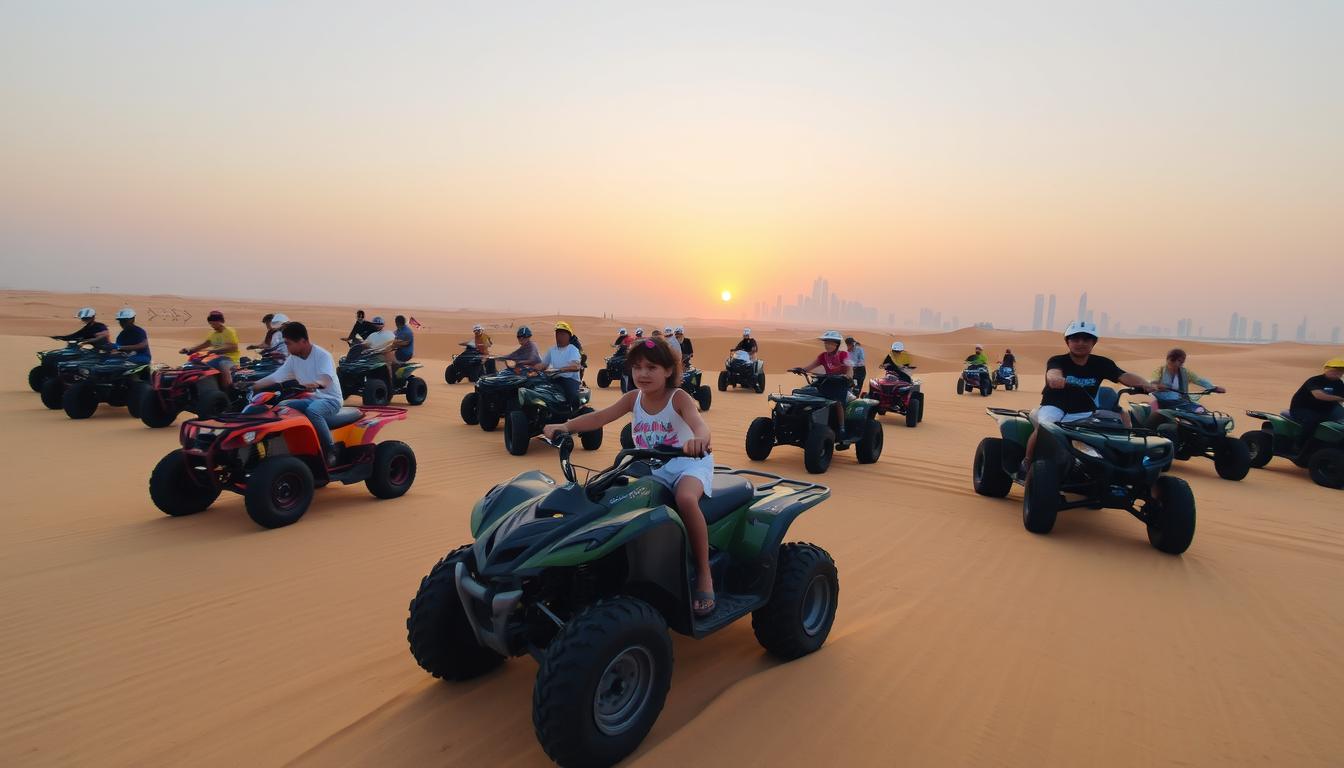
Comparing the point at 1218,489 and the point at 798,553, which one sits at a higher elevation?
the point at 798,553

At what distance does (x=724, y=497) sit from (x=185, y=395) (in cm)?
1157

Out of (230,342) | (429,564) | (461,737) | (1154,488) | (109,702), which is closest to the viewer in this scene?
(461,737)

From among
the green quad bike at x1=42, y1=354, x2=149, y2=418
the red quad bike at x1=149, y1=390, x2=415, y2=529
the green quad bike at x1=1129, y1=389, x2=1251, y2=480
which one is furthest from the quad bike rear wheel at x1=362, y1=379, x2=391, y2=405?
the green quad bike at x1=1129, y1=389, x2=1251, y2=480

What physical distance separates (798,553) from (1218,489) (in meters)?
8.40

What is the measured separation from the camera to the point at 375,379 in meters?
15.4

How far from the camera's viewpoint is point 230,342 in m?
12.9

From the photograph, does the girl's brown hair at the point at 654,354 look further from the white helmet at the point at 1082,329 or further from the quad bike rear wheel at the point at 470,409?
the quad bike rear wheel at the point at 470,409

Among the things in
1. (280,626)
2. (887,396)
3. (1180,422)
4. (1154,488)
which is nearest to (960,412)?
(887,396)

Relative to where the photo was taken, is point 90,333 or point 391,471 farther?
point 90,333

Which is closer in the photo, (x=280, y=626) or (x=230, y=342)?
(x=280, y=626)

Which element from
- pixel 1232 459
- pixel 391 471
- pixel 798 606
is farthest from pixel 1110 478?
pixel 391 471

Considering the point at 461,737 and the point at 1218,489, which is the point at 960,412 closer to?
the point at 1218,489

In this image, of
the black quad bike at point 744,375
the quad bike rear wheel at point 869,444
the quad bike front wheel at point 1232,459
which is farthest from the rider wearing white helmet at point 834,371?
the black quad bike at point 744,375

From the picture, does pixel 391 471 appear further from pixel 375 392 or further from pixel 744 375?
pixel 744 375
